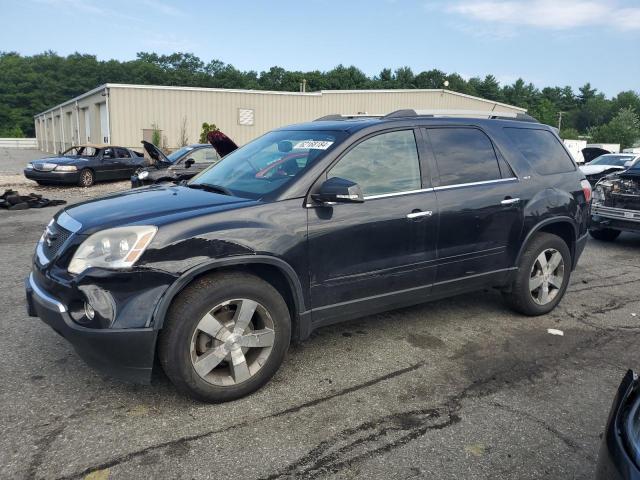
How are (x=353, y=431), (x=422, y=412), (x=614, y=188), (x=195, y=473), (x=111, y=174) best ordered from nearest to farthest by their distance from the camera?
1. (x=195, y=473)
2. (x=353, y=431)
3. (x=422, y=412)
4. (x=614, y=188)
5. (x=111, y=174)

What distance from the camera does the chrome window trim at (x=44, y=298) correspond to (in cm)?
296

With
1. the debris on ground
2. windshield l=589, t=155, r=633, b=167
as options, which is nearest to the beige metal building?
windshield l=589, t=155, r=633, b=167

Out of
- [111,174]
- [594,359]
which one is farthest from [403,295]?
[111,174]

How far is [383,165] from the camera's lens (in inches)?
152

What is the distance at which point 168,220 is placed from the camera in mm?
3033

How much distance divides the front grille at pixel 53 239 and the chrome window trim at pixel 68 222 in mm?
23

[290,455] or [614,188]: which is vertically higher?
[614,188]

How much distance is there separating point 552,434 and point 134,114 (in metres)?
29.7

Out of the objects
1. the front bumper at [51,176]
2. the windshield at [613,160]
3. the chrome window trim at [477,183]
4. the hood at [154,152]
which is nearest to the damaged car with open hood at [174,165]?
the hood at [154,152]

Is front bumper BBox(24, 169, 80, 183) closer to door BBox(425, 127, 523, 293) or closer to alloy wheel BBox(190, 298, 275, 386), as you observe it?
door BBox(425, 127, 523, 293)

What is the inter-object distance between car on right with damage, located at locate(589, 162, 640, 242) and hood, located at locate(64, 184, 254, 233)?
23.3 ft

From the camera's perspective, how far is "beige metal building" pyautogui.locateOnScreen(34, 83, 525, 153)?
94.9 feet

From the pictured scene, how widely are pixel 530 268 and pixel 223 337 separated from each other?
9.72 ft

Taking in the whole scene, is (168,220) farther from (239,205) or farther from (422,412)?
(422,412)
